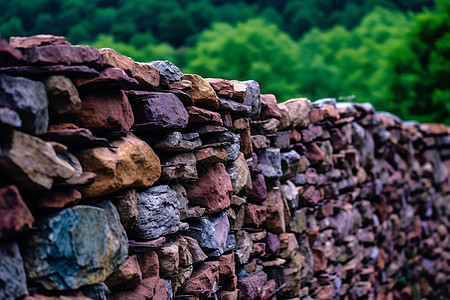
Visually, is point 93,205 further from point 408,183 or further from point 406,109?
point 406,109

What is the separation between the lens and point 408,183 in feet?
22.4

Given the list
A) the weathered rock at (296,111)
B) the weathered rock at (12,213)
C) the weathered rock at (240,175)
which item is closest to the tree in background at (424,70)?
the weathered rock at (296,111)

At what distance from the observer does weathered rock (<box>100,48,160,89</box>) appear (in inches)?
79.4

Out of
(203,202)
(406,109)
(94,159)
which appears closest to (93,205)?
(94,159)

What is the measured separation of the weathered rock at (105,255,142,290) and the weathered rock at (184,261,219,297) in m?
0.50

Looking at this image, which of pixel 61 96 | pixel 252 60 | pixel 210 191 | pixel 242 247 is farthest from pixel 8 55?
pixel 252 60

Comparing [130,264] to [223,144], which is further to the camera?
[223,144]

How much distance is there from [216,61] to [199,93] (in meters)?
24.9

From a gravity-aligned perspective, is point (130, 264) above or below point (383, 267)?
below

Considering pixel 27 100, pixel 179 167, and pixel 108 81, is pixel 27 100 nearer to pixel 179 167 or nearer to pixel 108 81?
pixel 108 81

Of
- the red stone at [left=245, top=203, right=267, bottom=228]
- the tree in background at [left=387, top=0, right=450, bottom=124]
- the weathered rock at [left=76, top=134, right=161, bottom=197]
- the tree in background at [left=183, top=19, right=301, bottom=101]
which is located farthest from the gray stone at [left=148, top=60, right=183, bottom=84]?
the tree in background at [left=183, top=19, right=301, bottom=101]

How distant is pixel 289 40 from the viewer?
3225 cm

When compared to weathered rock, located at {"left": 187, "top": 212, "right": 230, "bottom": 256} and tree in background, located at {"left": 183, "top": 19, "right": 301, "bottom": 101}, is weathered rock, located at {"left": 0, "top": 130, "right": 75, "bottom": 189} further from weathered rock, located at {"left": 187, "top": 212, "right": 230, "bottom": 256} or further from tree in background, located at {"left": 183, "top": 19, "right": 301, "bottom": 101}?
tree in background, located at {"left": 183, "top": 19, "right": 301, "bottom": 101}

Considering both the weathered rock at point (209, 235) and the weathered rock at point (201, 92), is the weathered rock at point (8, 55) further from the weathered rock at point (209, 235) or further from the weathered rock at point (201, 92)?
the weathered rock at point (209, 235)
